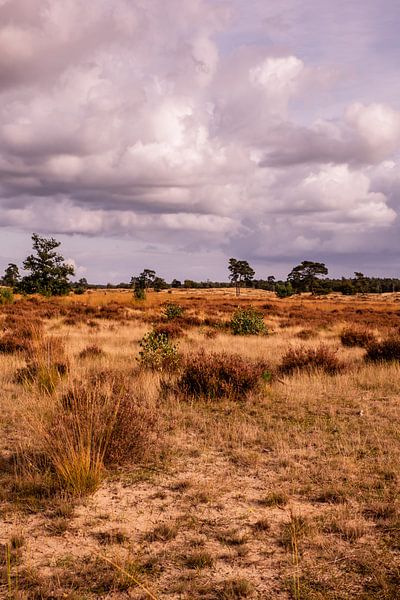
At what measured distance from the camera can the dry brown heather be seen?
334 centimetres

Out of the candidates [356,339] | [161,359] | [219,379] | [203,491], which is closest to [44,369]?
[161,359]

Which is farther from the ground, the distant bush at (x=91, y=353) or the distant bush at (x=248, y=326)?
the distant bush at (x=248, y=326)

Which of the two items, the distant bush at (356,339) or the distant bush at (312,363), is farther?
the distant bush at (356,339)

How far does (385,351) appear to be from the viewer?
11.9 metres

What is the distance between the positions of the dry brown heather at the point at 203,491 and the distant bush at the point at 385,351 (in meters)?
2.70

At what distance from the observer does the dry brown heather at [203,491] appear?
334 cm

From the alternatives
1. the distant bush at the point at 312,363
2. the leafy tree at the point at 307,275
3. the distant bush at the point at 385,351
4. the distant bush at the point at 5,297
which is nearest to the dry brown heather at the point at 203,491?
the distant bush at the point at 312,363

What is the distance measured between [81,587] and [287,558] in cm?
144

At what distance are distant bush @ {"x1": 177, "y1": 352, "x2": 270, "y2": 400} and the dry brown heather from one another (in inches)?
0.9

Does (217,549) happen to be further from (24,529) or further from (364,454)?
(364,454)

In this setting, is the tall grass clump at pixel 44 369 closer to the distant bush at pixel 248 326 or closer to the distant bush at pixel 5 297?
the distant bush at pixel 248 326

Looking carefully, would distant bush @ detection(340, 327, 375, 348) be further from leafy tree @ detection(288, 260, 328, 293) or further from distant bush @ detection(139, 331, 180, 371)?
leafy tree @ detection(288, 260, 328, 293)

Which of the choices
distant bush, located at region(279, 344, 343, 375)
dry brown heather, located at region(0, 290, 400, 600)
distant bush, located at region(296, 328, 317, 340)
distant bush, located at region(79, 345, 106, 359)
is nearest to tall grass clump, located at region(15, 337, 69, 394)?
dry brown heather, located at region(0, 290, 400, 600)

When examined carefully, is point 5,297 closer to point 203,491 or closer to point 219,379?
point 219,379
